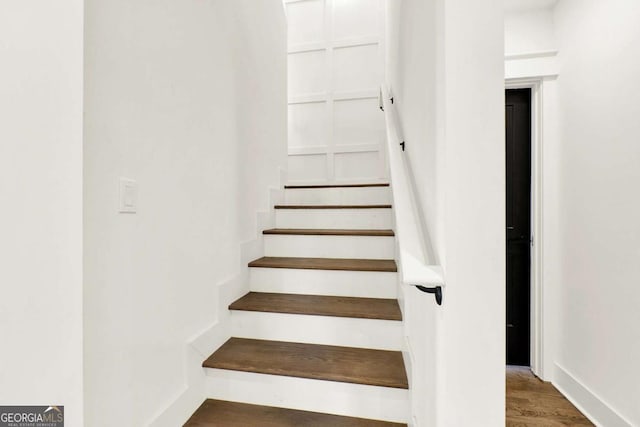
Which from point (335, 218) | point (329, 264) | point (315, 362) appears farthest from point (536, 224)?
point (315, 362)

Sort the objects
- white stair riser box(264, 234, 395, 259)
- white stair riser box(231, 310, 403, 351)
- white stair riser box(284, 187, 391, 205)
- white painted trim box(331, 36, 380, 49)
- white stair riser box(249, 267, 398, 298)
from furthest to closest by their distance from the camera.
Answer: white painted trim box(331, 36, 380, 49), white stair riser box(284, 187, 391, 205), white stair riser box(264, 234, 395, 259), white stair riser box(249, 267, 398, 298), white stair riser box(231, 310, 403, 351)

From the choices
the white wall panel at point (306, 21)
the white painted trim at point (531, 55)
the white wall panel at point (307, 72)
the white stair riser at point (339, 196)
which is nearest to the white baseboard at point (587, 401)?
the white stair riser at point (339, 196)

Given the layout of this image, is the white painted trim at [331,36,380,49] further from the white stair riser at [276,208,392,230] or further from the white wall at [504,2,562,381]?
the white stair riser at [276,208,392,230]

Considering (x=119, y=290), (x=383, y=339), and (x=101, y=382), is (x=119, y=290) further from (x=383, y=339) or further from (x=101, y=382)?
(x=383, y=339)

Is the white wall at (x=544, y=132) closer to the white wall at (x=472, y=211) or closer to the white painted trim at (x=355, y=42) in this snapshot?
the white painted trim at (x=355, y=42)

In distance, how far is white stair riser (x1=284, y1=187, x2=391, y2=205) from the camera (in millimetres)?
2439

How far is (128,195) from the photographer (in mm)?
945

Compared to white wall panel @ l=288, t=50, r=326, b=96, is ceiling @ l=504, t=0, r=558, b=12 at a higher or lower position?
lower

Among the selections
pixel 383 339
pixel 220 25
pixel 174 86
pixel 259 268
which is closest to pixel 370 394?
pixel 383 339

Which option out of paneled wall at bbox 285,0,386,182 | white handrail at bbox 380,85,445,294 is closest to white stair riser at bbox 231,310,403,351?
white handrail at bbox 380,85,445,294

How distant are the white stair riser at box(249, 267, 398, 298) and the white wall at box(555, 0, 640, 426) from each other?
3.86 feet

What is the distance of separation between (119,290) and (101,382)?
26 centimetres

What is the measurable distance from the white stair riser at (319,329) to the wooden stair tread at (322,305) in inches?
1.1

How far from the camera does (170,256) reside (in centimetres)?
114
